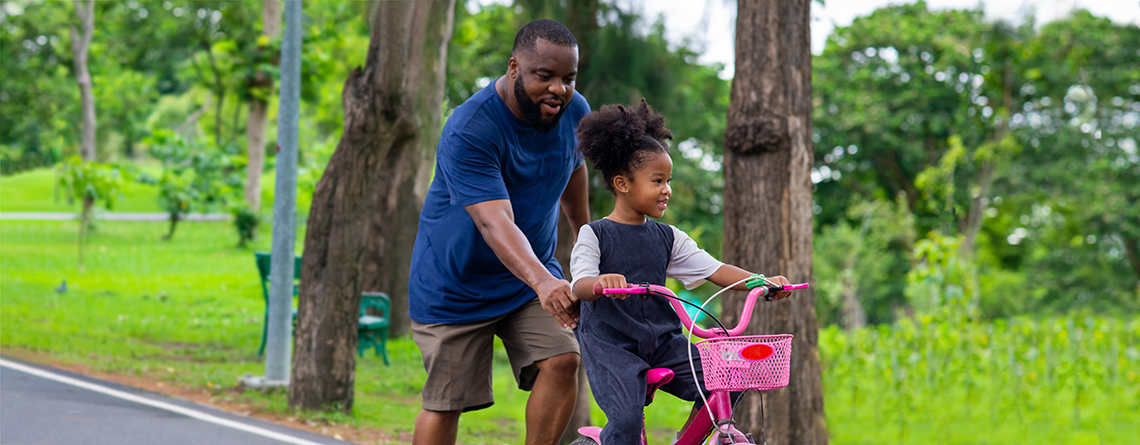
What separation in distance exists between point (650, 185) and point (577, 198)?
79cm

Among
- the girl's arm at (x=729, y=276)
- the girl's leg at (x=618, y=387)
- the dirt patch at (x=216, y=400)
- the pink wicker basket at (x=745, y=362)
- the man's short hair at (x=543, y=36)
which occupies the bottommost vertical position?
the dirt patch at (x=216, y=400)

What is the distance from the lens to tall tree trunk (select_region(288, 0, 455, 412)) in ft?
24.5

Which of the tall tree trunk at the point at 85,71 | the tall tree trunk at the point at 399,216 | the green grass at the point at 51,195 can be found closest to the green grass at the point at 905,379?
the tall tree trunk at the point at 399,216

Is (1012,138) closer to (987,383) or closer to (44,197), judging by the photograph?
(987,383)

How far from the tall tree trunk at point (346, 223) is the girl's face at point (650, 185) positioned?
4460mm

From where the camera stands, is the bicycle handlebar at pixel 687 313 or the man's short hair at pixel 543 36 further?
the man's short hair at pixel 543 36

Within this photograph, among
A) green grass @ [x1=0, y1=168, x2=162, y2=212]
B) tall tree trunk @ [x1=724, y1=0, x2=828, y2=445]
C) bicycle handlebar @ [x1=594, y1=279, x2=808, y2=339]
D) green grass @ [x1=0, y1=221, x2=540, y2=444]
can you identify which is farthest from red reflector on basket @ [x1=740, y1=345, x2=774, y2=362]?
green grass @ [x1=0, y1=168, x2=162, y2=212]

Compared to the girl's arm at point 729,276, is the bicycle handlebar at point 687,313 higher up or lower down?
lower down

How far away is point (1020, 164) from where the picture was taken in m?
22.6

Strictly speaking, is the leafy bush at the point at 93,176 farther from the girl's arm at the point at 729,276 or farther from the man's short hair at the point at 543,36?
the girl's arm at the point at 729,276

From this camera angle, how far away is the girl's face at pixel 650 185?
3.35 metres

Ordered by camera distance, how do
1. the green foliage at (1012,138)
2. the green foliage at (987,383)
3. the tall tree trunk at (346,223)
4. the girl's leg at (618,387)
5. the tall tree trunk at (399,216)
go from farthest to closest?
the green foliage at (1012,138)
the tall tree trunk at (399,216)
the tall tree trunk at (346,223)
the green foliage at (987,383)
the girl's leg at (618,387)

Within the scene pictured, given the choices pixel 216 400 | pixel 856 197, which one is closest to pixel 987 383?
pixel 216 400

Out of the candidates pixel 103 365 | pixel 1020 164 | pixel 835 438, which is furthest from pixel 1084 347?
pixel 1020 164
